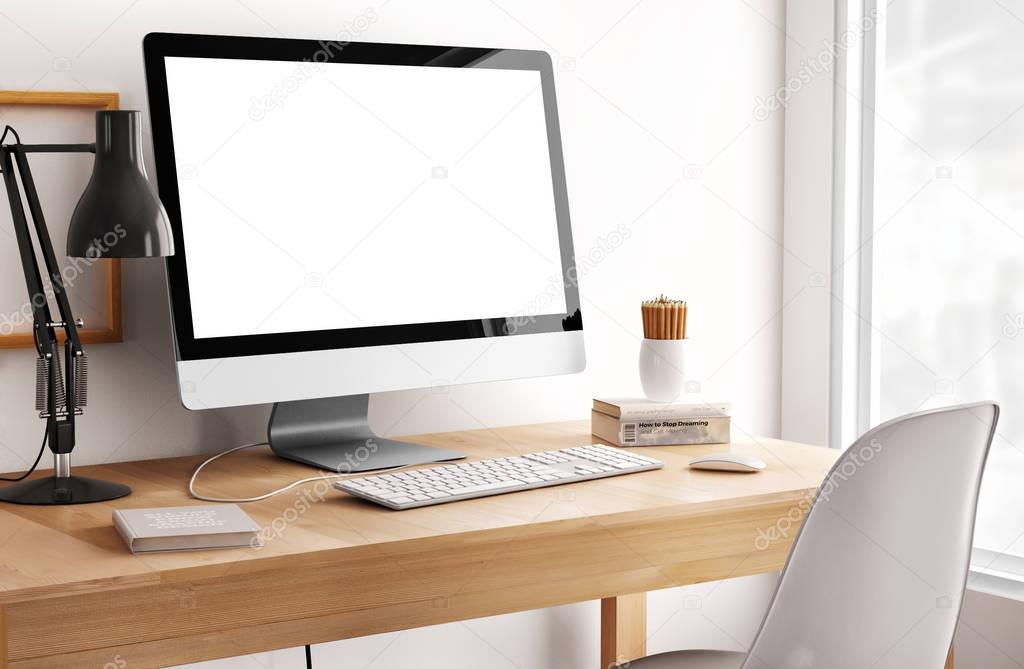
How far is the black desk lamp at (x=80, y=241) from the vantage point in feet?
4.17

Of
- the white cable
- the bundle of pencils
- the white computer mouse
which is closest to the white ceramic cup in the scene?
the bundle of pencils

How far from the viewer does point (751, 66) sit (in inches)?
90.7

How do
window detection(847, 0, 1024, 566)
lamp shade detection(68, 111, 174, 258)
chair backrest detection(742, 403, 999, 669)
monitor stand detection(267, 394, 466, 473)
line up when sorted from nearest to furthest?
chair backrest detection(742, 403, 999, 669), lamp shade detection(68, 111, 174, 258), monitor stand detection(267, 394, 466, 473), window detection(847, 0, 1024, 566)

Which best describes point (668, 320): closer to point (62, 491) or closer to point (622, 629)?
point (622, 629)

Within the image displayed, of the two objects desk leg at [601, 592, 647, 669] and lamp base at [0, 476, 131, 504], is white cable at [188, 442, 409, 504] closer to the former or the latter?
lamp base at [0, 476, 131, 504]

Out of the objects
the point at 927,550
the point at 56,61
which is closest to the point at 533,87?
the point at 56,61

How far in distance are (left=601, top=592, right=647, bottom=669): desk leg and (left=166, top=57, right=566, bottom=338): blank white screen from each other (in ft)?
2.13

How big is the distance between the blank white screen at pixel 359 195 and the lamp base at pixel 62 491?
0.78 feet

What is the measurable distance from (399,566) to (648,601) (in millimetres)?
1186

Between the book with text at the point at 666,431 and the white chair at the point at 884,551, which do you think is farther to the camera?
the book with text at the point at 666,431

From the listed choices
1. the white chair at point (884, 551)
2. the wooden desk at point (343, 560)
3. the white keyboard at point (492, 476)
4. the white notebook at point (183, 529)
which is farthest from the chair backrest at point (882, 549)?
the white notebook at point (183, 529)

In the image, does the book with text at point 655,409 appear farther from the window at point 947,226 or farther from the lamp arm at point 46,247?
the lamp arm at point 46,247

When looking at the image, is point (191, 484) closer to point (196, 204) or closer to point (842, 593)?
point (196, 204)

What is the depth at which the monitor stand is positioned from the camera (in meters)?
1.58
